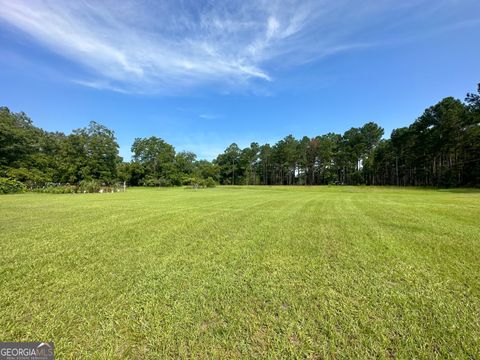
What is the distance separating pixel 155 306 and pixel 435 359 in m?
3.01

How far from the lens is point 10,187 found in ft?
91.6

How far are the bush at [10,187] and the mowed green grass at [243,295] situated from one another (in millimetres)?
30359

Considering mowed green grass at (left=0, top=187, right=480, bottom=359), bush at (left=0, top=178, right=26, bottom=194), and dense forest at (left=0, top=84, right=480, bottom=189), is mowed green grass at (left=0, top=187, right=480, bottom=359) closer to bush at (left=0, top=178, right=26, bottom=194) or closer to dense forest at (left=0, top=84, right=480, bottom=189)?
bush at (left=0, top=178, right=26, bottom=194)

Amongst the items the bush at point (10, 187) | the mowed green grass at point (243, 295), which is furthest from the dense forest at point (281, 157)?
the mowed green grass at point (243, 295)

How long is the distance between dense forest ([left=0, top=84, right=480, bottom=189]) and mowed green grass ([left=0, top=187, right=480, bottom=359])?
35.1 metres

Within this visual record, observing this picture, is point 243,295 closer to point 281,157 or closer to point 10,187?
point 10,187

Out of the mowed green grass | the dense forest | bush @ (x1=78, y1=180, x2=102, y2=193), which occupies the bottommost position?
the mowed green grass

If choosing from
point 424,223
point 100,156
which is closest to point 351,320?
point 424,223

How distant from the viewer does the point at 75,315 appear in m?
2.75

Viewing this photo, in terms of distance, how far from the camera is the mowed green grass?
2.31m

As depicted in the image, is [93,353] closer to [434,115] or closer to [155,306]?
[155,306]

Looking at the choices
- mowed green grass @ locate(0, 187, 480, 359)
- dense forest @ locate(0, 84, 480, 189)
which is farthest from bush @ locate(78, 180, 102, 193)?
mowed green grass @ locate(0, 187, 480, 359)

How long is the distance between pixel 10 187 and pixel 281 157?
6469cm

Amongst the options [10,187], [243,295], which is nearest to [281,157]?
[10,187]
